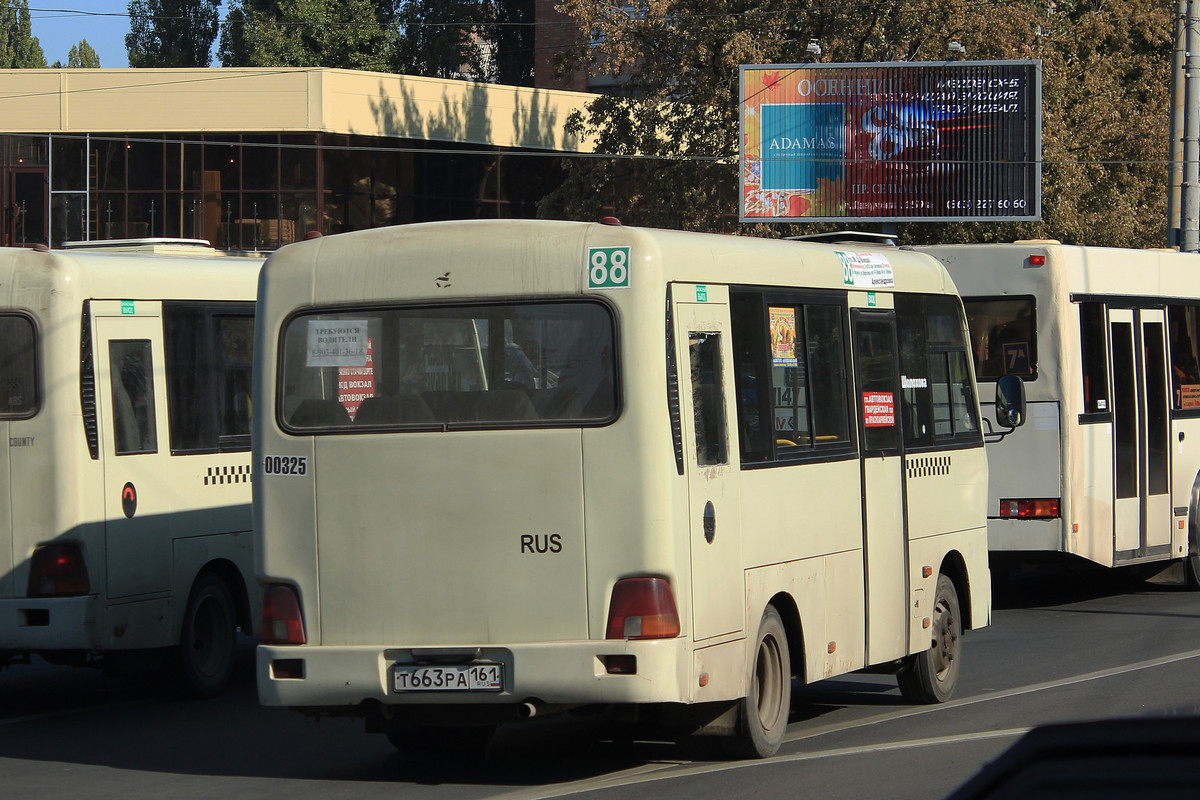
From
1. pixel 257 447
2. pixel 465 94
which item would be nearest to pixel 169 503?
pixel 257 447

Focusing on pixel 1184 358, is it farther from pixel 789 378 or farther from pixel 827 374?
pixel 789 378

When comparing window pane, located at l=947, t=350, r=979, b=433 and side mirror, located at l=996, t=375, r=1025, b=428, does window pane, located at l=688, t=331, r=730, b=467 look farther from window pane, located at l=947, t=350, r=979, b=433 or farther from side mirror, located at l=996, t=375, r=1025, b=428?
side mirror, located at l=996, t=375, r=1025, b=428

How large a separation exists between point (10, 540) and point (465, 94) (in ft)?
120

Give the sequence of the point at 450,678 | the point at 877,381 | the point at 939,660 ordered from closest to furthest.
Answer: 1. the point at 450,678
2. the point at 877,381
3. the point at 939,660

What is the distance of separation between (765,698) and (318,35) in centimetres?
5946

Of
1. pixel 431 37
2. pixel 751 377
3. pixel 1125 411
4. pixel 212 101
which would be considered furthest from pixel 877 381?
pixel 431 37

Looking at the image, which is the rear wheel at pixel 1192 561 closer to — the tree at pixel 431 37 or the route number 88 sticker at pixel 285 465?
the route number 88 sticker at pixel 285 465

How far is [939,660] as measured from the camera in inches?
404

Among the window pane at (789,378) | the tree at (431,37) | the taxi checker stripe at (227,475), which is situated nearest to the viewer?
the window pane at (789,378)

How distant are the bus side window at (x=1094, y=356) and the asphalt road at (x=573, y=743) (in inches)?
109

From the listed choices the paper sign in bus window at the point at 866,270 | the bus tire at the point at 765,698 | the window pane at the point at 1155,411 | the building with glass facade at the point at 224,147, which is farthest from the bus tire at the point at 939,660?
the building with glass facade at the point at 224,147

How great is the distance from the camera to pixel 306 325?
8008 mm

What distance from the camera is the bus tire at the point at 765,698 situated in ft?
26.4

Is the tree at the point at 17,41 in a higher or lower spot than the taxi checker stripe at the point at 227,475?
higher
